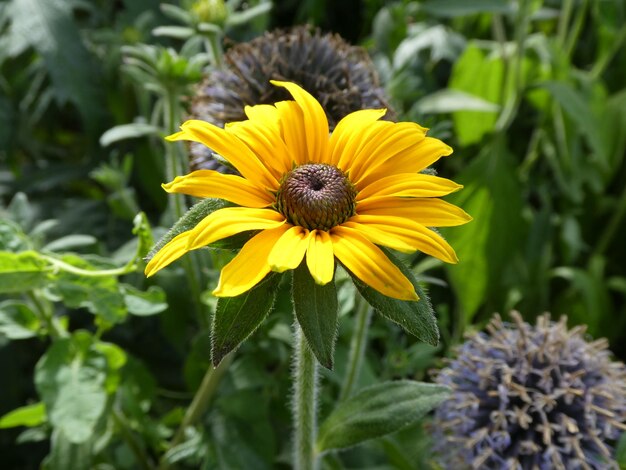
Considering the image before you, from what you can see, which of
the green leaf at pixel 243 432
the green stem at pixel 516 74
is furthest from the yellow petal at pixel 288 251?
the green stem at pixel 516 74

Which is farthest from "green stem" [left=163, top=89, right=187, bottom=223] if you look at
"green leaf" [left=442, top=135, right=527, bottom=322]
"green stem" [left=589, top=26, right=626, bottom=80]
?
"green stem" [left=589, top=26, right=626, bottom=80]

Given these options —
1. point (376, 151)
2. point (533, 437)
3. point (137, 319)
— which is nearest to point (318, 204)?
point (376, 151)

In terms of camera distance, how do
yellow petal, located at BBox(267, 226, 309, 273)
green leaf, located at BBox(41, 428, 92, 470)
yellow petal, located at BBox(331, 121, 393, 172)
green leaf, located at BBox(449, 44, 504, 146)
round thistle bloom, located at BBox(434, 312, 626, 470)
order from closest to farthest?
yellow petal, located at BBox(267, 226, 309, 273) → yellow petal, located at BBox(331, 121, 393, 172) → round thistle bloom, located at BBox(434, 312, 626, 470) → green leaf, located at BBox(41, 428, 92, 470) → green leaf, located at BBox(449, 44, 504, 146)

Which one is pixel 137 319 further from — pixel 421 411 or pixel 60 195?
pixel 421 411

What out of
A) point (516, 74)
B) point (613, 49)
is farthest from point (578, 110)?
point (613, 49)

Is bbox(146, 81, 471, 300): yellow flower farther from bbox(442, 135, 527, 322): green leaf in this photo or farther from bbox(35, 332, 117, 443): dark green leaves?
bbox(442, 135, 527, 322): green leaf

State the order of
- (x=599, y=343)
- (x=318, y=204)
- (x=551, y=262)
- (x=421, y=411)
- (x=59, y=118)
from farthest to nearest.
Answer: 1. (x=59, y=118)
2. (x=551, y=262)
3. (x=599, y=343)
4. (x=421, y=411)
5. (x=318, y=204)
